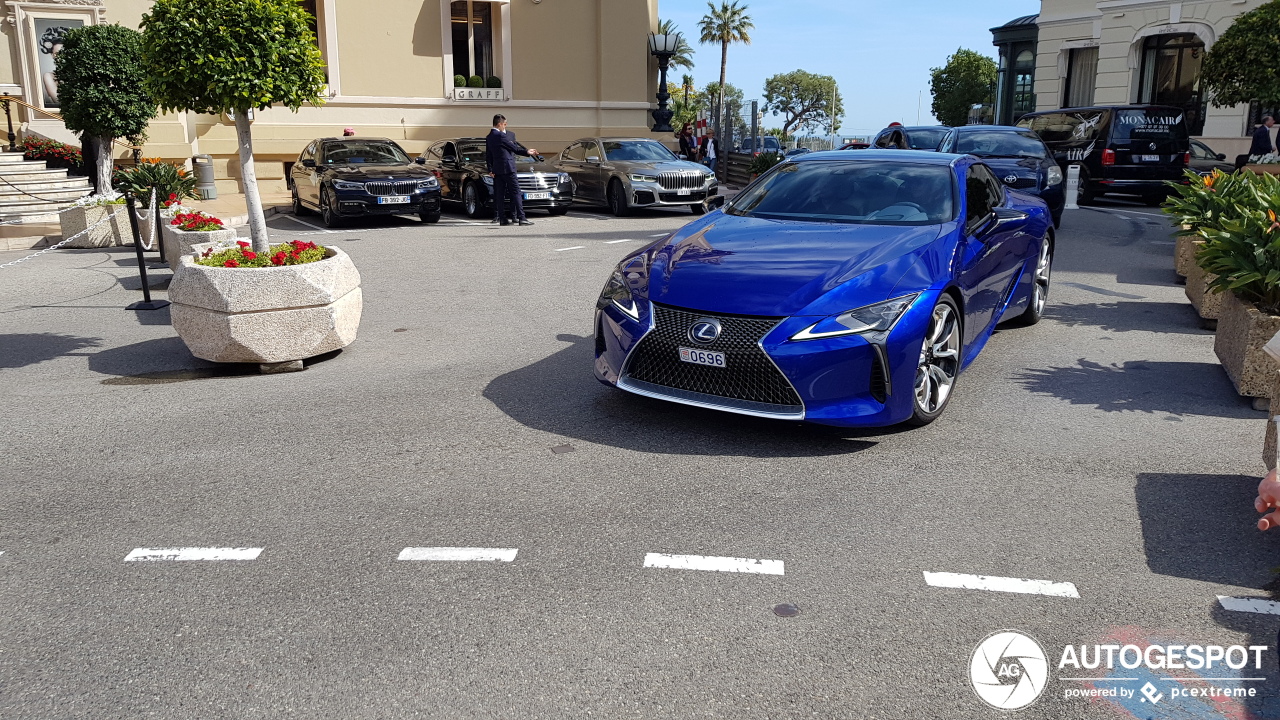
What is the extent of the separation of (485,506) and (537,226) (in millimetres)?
13091

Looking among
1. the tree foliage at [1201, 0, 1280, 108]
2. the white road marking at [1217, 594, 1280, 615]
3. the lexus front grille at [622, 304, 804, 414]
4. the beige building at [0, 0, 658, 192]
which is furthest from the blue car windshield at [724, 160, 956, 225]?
the beige building at [0, 0, 658, 192]

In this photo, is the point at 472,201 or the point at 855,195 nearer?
the point at 855,195

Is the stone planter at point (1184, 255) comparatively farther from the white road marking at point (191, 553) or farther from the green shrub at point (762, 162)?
the green shrub at point (762, 162)

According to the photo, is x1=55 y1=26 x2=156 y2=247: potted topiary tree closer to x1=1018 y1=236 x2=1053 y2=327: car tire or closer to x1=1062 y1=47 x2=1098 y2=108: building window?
x1=1018 y1=236 x2=1053 y2=327: car tire

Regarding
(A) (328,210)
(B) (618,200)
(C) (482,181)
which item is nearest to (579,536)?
(A) (328,210)

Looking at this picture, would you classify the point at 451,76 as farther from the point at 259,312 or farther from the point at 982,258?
the point at 982,258

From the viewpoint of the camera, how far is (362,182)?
16875mm

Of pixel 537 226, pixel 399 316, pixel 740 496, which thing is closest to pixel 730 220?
pixel 740 496

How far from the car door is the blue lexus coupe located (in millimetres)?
19

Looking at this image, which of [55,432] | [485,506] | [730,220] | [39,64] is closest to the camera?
[485,506]

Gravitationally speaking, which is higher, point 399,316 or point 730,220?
point 730,220

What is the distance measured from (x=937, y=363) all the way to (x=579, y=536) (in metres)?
2.56

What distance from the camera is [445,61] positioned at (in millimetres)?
26625

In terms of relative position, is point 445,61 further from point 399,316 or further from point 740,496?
point 740,496
